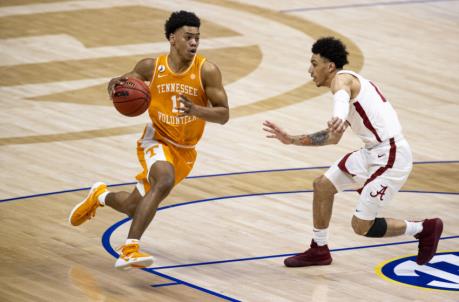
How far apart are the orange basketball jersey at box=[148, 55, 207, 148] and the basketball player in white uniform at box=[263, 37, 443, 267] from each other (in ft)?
2.35

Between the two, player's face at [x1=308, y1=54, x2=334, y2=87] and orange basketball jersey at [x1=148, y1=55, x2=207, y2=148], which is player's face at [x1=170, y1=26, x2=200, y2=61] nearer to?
orange basketball jersey at [x1=148, y1=55, x2=207, y2=148]

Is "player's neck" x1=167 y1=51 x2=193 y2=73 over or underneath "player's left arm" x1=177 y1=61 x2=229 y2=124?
over

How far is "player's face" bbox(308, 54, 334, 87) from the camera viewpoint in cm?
995

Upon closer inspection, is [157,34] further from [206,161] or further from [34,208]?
[34,208]

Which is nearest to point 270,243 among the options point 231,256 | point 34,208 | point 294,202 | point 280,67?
point 231,256

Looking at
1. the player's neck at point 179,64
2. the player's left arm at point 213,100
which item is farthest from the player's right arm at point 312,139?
the player's neck at point 179,64

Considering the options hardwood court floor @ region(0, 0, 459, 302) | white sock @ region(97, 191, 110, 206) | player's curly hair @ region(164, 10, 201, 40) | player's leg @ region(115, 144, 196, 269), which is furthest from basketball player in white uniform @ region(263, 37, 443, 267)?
white sock @ region(97, 191, 110, 206)

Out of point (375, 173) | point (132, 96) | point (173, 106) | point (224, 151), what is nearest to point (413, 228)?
point (375, 173)

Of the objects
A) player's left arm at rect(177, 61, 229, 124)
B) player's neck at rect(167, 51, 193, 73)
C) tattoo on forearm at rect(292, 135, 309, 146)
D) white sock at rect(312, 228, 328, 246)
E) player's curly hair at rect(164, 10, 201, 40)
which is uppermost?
player's curly hair at rect(164, 10, 201, 40)

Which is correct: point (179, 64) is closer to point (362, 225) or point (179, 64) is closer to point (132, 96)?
point (132, 96)

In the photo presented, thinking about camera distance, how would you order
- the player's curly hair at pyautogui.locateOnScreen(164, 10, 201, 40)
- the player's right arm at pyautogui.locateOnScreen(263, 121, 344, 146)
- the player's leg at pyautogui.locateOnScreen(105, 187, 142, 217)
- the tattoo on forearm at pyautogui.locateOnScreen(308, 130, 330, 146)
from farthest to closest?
the player's leg at pyautogui.locateOnScreen(105, 187, 142, 217) → the player's curly hair at pyautogui.locateOnScreen(164, 10, 201, 40) → the tattoo on forearm at pyautogui.locateOnScreen(308, 130, 330, 146) → the player's right arm at pyautogui.locateOnScreen(263, 121, 344, 146)

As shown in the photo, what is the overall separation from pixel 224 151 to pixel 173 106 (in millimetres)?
3761

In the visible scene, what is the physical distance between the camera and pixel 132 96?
1007cm

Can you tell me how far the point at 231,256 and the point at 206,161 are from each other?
312 centimetres
